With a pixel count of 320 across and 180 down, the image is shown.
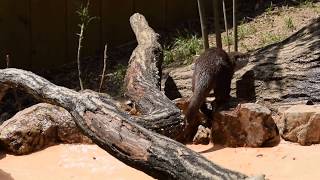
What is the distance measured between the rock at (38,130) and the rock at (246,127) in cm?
134

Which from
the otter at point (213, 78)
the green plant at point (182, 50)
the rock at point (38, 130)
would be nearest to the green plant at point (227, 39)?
the green plant at point (182, 50)

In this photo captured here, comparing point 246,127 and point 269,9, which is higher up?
point 269,9

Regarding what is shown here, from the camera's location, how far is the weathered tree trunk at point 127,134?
3358mm

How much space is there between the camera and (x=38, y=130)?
6.40 meters

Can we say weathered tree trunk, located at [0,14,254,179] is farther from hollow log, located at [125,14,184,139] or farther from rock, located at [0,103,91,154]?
rock, located at [0,103,91,154]

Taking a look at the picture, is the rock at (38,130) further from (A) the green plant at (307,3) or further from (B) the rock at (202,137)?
(A) the green plant at (307,3)

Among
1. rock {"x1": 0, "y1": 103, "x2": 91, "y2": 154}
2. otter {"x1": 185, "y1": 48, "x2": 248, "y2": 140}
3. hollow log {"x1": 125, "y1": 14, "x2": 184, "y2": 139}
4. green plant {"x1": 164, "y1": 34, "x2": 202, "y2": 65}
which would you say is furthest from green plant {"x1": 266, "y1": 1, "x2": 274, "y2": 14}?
rock {"x1": 0, "y1": 103, "x2": 91, "y2": 154}

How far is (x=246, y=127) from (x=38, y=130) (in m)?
2.04

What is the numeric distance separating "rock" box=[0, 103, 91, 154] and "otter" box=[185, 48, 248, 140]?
3.88 ft

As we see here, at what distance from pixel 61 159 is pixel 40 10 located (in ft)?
12.0

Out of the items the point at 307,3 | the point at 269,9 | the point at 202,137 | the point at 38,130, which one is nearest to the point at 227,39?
the point at 269,9

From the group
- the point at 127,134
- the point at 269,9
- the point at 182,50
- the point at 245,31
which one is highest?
the point at 127,134

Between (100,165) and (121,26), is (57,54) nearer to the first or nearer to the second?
(121,26)

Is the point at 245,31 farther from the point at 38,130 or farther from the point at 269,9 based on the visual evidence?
the point at 38,130
